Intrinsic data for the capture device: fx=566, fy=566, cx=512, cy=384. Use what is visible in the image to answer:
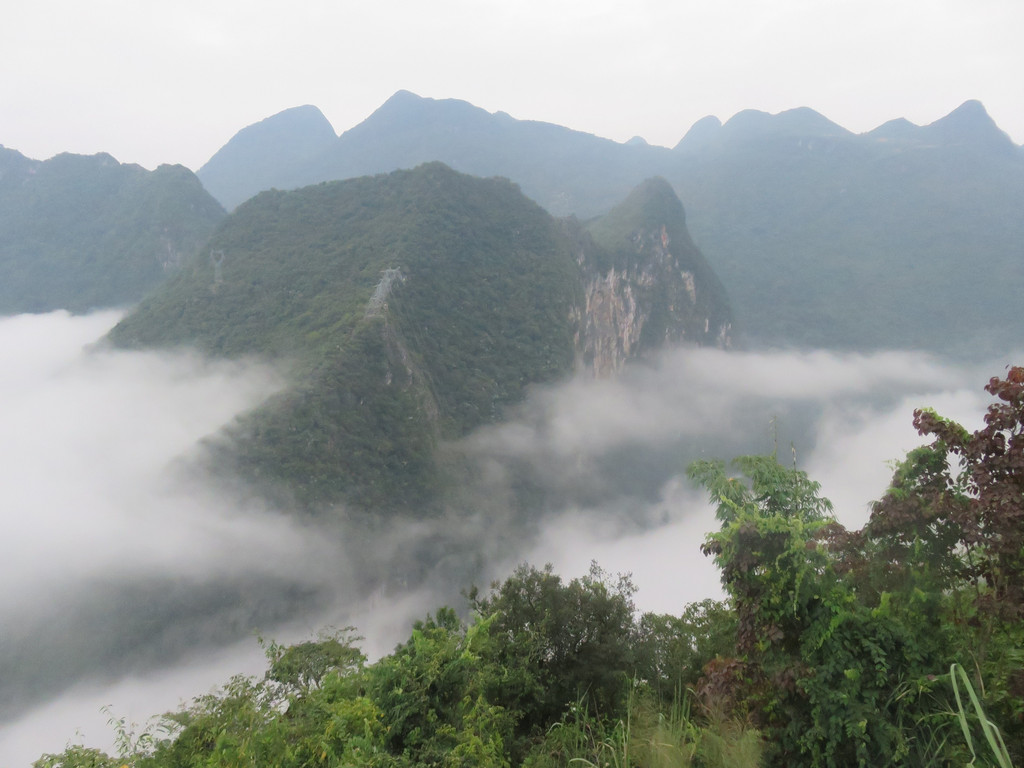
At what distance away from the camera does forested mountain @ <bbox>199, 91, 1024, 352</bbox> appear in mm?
138875

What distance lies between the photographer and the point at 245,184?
183 meters

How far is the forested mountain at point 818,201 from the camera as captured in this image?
138875 mm

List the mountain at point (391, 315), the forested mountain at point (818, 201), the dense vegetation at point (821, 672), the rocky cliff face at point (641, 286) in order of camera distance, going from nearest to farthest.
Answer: the dense vegetation at point (821, 672) → the mountain at point (391, 315) → the rocky cliff face at point (641, 286) → the forested mountain at point (818, 201)

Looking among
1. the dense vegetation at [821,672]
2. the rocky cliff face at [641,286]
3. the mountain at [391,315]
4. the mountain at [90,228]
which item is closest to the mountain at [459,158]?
the rocky cliff face at [641,286]

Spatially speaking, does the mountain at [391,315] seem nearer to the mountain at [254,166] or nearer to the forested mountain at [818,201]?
the forested mountain at [818,201]

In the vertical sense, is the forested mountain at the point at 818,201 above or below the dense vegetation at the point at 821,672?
above

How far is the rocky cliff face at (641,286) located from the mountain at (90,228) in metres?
62.8

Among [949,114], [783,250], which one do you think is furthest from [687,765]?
[949,114]

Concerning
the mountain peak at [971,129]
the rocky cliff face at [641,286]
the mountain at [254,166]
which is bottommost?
the rocky cliff face at [641,286]

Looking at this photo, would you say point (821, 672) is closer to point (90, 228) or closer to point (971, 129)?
point (90, 228)

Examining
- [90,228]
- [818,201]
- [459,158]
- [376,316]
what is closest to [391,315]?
[376,316]

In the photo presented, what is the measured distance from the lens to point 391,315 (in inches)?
2053

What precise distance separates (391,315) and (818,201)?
16560 centimetres

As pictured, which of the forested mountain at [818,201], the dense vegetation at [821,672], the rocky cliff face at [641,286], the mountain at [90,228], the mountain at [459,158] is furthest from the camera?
the mountain at [459,158]
